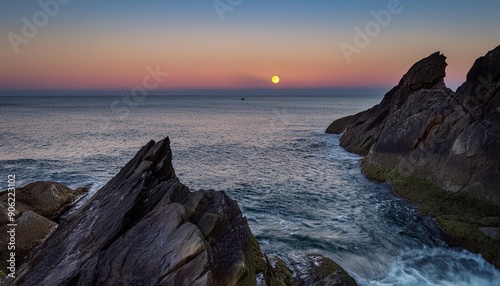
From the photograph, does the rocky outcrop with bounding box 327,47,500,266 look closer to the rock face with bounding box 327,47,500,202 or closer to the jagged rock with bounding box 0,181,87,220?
the rock face with bounding box 327,47,500,202

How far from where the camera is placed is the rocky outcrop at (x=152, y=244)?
33.8ft

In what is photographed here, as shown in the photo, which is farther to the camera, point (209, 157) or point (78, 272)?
point (209, 157)

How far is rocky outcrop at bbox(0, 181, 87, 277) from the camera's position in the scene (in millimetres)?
16781

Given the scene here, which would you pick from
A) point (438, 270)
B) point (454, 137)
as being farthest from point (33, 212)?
point (454, 137)

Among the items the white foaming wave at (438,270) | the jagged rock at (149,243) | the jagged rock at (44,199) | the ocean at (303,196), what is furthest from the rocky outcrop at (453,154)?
the jagged rock at (44,199)

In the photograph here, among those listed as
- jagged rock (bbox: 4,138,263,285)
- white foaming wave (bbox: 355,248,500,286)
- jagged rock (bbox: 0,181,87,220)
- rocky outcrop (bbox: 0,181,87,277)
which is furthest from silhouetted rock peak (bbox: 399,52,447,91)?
jagged rock (bbox: 0,181,87,220)

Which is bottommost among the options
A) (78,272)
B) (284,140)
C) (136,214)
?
(284,140)

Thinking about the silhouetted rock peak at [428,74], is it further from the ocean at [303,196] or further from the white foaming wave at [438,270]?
the white foaming wave at [438,270]

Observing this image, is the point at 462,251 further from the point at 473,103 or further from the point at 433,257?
the point at 473,103

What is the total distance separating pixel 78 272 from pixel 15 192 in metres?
14.2

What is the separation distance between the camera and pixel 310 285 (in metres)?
13.9

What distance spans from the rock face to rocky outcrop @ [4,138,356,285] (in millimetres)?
16461

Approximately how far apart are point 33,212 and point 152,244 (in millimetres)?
11791

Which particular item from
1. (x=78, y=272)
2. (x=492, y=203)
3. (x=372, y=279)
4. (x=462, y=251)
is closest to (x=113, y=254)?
(x=78, y=272)
